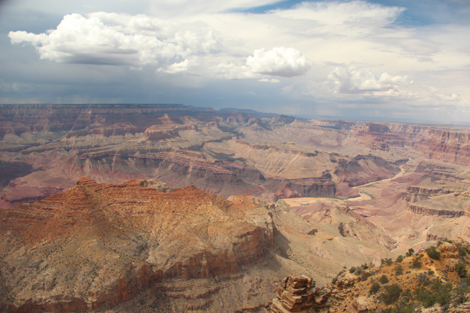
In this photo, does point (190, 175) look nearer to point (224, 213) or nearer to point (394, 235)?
point (394, 235)

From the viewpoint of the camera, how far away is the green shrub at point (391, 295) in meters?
21.7

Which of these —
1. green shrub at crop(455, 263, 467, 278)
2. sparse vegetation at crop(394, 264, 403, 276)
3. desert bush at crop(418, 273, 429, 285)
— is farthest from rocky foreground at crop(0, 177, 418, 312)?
green shrub at crop(455, 263, 467, 278)

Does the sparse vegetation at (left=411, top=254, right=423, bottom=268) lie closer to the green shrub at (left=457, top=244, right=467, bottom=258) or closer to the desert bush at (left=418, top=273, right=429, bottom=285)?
the desert bush at (left=418, top=273, right=429, bottom=285)

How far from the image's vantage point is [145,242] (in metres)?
48.1

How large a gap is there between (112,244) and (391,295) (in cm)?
3816

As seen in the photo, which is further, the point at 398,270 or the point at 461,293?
the point at 398,270

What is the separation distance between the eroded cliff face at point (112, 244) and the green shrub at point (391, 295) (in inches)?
1166

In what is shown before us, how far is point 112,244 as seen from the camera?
1767 inches

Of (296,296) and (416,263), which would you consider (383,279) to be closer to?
(416,263)

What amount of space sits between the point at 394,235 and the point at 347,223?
82.0ft

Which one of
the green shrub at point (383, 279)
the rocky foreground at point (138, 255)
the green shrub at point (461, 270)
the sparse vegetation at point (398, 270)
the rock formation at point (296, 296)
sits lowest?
the rocky foreground at point (138, 255)

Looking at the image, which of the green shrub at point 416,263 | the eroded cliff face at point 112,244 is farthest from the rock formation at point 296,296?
the eroded cliff face at point 112,244

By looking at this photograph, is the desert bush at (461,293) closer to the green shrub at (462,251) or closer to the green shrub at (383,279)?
the green shrub at (383,279)

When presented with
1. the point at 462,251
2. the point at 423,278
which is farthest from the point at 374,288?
the point at 462,251
